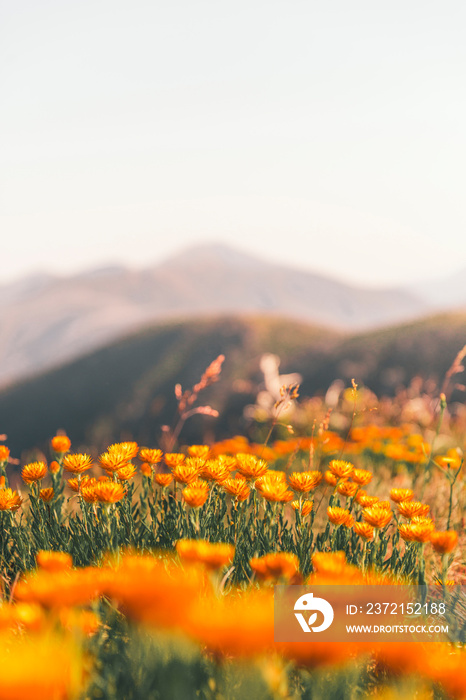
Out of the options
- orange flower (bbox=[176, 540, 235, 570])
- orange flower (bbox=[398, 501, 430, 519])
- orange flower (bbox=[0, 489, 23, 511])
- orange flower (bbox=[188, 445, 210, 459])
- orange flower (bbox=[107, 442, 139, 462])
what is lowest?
orange flower (bbox=[398, 501, 430, 519])

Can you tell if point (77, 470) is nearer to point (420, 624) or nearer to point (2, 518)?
point (2, 518)

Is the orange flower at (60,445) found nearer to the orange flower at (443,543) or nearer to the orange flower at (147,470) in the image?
the orange flower at (147,470)

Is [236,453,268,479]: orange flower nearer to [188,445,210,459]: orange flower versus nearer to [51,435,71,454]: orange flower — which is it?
[188,445,210,459]: orange flower

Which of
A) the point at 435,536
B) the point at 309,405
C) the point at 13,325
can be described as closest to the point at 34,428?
the point at 309,405

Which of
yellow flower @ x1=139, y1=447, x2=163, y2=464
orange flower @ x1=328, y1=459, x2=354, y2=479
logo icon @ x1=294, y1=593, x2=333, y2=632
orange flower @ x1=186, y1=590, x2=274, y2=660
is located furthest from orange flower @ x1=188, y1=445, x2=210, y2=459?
orange flower @ x1=186, y1=590, x2=274, y2=660

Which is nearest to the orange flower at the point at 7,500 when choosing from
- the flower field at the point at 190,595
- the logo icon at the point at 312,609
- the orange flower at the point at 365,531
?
the flower field at the point at 190,595

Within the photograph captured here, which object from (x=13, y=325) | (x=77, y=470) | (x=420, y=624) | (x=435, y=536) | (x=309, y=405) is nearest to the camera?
(x=435, y=536)

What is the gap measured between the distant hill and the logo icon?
1185 centimetres

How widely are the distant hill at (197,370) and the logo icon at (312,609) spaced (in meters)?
11.9

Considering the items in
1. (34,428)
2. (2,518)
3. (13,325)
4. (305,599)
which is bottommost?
(13,325)

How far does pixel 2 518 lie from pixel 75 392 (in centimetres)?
2405

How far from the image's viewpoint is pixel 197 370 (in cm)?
2306

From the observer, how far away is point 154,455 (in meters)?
2.10

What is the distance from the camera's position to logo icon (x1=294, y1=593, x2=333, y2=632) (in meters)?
1.13
